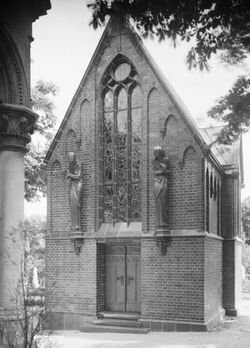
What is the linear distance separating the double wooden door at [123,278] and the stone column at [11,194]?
28.2 feet

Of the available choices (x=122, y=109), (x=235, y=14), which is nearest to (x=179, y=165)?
(x=122, y=109)

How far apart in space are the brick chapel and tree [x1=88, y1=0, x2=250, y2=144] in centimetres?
819

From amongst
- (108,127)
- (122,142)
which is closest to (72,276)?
(122,142)

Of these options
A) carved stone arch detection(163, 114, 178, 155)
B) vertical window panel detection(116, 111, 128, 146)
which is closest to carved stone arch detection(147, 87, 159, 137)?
carved stone arch detection(163, 114, 178, 155)

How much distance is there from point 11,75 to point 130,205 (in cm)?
902

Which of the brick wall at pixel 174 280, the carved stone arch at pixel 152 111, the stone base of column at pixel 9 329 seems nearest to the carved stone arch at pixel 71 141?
the carved stone arch at pixel 152 111

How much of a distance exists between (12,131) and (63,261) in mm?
9369

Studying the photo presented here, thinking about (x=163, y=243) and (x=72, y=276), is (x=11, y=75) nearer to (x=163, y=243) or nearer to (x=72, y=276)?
(x=163, y=243)

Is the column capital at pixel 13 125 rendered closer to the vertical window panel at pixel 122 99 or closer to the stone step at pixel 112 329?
the stone step at pixel 112 329

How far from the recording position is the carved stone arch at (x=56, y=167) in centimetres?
1621

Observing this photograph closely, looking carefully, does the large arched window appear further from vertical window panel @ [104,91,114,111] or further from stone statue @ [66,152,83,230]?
stone statue @ [66,152,83,230]

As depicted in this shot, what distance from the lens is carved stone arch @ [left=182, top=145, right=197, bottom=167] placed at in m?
14.3

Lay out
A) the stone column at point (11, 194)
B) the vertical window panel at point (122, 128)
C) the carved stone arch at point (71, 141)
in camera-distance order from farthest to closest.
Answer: the carved stone arch at point (71, 141), the vertical window panel at point (122, 128), the stone column at point (11, 194)

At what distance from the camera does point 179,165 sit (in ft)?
47.4
